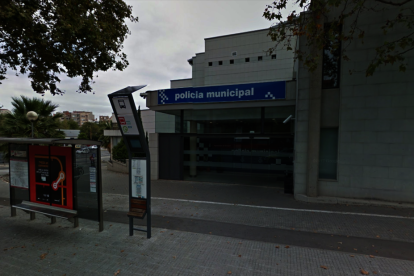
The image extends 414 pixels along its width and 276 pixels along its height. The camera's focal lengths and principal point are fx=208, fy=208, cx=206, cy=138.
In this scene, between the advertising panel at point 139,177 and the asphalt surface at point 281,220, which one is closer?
the asphalt surface at point 281,220

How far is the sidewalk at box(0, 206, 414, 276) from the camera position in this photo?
11.1 feet

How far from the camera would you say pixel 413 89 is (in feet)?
20.8

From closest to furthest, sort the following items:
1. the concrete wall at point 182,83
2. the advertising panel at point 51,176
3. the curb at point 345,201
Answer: the advertising panel at point 51,176
the curb at point 345,201
the concrete wall at point 182,83

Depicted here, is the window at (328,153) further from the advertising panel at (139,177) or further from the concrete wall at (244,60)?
the concrete wall at (244,60)

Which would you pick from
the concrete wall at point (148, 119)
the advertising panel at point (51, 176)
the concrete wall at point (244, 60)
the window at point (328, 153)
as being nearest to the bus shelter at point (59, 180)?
the advertising panel at point (51, 176)

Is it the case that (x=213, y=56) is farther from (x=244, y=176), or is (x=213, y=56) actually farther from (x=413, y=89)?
(x=413, y=89)

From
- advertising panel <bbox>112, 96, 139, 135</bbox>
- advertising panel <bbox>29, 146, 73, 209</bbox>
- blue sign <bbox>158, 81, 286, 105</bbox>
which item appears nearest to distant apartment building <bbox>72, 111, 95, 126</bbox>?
blue sign <bbox>158, 81, 286, 105</bbox>

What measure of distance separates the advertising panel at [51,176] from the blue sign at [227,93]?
580 centimetres

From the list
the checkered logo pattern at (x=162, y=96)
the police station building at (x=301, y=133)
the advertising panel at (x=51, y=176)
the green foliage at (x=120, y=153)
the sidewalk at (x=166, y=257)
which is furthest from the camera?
the green foliage at (x=120, y=153)

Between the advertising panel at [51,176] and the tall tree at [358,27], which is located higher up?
the tall tree at [358,27]

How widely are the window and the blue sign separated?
2.20 m

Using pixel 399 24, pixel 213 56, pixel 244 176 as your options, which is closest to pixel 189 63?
pixel 213 56

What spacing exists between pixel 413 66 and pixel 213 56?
15.0m

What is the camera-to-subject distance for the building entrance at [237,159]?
10344 mm
